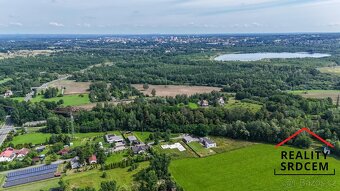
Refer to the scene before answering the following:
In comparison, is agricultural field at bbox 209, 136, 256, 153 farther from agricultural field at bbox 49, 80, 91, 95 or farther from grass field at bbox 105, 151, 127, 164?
agricultural field at bbox 49, 80, 91, 95

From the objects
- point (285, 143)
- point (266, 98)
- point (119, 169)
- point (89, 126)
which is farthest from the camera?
point (266, 98)

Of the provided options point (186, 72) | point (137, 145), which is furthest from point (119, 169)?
point (186, 72)

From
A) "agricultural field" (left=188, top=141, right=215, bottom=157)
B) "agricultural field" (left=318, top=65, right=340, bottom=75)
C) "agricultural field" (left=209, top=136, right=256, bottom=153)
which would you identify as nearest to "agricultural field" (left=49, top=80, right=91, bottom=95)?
"agricultural field" (left=188, top=141, right=215, bottom=157)

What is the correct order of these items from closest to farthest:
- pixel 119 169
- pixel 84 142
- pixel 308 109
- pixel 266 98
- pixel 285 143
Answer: pixel 119 169
pixel 285 143
pixel 84 142
pixel 308 109
pixel 266 98

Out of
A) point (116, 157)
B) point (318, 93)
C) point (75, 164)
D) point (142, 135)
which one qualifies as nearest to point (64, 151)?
point (75, 164)

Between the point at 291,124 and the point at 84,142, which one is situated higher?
the point at 291,124

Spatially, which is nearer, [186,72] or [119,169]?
[119,169]

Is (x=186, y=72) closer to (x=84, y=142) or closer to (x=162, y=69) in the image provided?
(x=162, y=69)
